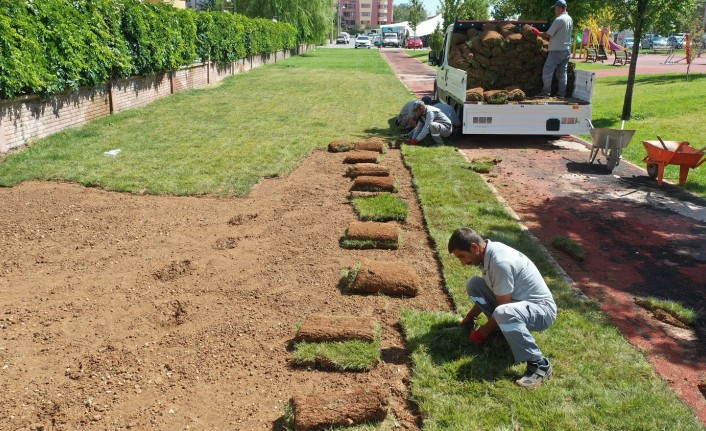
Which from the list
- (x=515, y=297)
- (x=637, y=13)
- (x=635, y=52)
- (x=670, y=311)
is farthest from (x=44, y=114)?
(x=635, y=52)

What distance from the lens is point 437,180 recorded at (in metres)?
9.50

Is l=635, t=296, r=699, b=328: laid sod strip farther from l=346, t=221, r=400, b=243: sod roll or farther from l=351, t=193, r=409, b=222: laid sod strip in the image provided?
l=351, t=193, r=409, b=222: laid sod strip

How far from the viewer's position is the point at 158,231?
7082mm

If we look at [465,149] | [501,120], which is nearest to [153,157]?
[465,149]

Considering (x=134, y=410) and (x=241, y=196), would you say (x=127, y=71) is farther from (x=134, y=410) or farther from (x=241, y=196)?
(x=134, y=410)

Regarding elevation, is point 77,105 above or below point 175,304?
above

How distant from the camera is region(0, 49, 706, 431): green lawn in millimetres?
3848

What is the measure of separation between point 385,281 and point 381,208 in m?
2.44

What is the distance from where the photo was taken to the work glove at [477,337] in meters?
4.49

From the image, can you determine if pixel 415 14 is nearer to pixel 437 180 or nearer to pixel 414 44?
pixel 414 44

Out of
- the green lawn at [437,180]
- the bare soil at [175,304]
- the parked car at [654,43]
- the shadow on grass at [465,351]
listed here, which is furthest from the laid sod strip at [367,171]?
the parked car at [654,43]

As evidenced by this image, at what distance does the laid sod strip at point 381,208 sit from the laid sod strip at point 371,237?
715mm

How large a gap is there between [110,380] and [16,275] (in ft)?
7.70

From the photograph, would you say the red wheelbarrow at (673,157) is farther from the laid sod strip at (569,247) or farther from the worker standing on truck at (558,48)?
the worker standing on truck at (558,48)
